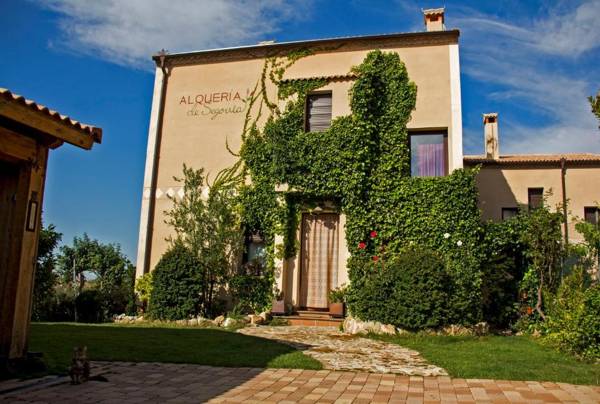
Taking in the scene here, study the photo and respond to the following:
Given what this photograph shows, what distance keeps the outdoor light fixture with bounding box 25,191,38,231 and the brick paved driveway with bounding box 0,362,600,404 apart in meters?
1.78

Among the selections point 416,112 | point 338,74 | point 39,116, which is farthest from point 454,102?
point 39,116

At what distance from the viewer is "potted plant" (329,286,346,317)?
1140 centimetres

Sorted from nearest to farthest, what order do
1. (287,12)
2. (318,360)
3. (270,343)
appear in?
(318,360) < (270,343) < (287,12)

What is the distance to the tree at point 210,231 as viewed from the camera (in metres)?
12.1

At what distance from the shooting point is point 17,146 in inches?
210

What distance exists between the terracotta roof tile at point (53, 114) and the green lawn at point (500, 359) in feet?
17.3

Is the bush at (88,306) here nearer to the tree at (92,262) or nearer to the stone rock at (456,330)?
the tree at (92,262)

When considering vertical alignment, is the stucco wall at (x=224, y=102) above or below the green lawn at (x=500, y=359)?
above

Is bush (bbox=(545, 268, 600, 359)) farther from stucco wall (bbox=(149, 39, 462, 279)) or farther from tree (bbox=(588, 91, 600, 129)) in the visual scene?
stucco wall (bbox=(149, 39, 462, 279))

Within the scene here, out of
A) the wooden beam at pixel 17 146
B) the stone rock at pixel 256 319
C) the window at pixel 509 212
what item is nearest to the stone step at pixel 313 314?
the stone rock at pixel 256 319

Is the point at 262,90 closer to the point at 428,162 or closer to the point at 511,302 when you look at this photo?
the point at 428,162

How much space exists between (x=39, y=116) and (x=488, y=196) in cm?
1544

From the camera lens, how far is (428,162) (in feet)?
40.9

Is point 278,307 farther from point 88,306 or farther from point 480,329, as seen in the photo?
point 88,306
